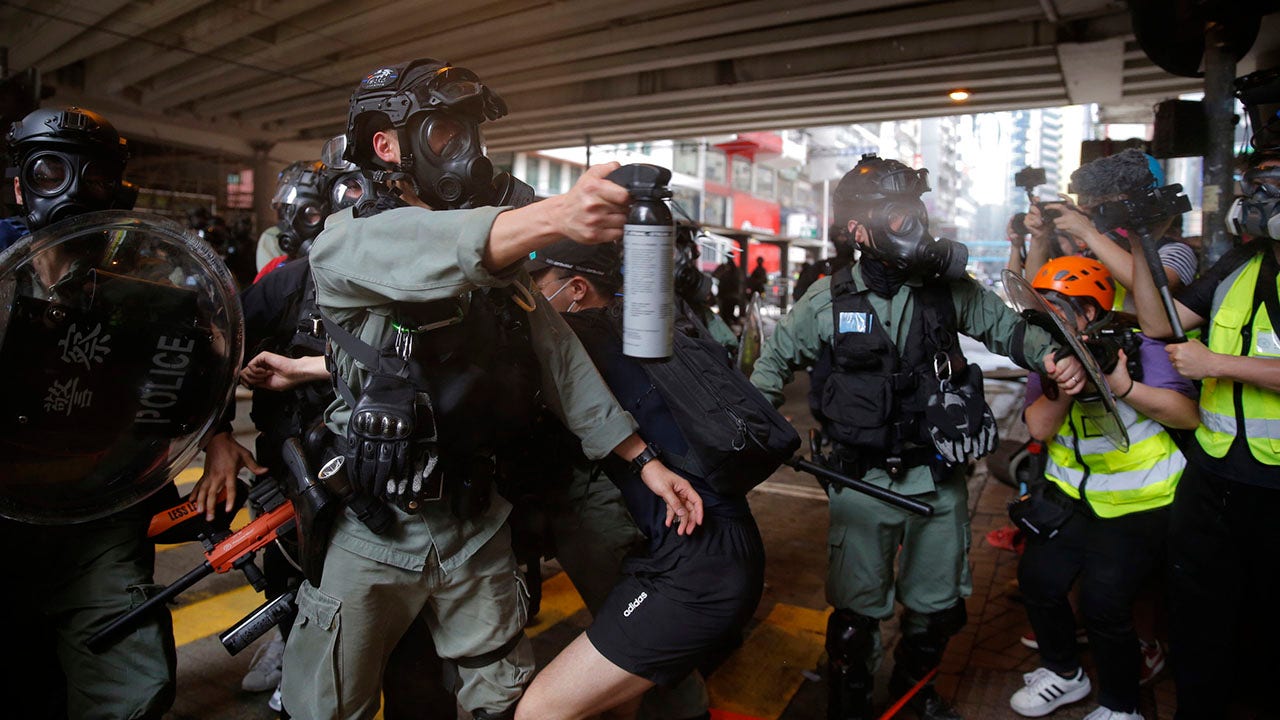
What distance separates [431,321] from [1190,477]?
2653 millimetres

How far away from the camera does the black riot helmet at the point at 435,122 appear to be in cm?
194

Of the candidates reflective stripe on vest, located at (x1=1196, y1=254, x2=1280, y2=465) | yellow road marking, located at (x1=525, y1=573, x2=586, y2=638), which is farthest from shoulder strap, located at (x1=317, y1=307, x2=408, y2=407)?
reflective stripe on vest, located at (x1=1196, y1=254, x2=1280, y2=465)

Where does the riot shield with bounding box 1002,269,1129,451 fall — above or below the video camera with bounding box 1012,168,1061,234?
below

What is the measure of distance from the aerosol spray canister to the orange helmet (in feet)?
7.84

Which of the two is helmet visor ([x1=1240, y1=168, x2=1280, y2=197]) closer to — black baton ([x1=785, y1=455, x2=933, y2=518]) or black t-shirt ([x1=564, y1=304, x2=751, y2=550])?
black baton ([x1=785, y1=455, x2=933, y2=518])

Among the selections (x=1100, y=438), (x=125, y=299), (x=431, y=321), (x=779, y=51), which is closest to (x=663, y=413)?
(x=431, y=321)

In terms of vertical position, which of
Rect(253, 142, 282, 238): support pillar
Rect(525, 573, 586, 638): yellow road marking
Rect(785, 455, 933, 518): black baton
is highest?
Rect(253, 142, 282, 238): support pillar

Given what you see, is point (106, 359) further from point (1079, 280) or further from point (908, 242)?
point (1079, 280)

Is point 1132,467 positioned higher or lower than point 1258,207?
lower

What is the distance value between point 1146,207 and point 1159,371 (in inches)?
24.4

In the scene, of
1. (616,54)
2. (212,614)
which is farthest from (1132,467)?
(616,54)

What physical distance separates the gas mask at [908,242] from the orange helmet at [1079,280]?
0.51 m

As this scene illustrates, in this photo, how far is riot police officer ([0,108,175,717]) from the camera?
2.30 meters

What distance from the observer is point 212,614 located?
400 centimetres
